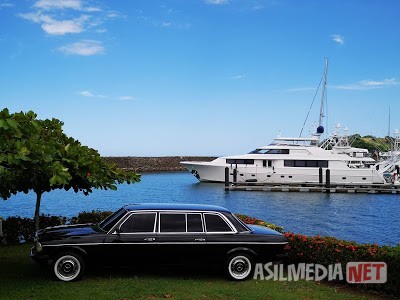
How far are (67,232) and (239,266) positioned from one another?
4004mm

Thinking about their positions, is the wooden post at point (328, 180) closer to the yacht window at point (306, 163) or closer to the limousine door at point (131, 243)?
the yacht window at point (306, 163)

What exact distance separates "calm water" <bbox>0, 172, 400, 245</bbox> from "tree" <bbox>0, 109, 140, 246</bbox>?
19219 mm

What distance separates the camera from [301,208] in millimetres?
39156

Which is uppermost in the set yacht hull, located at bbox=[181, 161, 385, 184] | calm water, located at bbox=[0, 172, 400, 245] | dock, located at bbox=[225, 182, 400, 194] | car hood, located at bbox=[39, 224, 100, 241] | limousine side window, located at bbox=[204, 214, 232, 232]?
yacht hull, located at bbox=[181, 161, 385, 184]

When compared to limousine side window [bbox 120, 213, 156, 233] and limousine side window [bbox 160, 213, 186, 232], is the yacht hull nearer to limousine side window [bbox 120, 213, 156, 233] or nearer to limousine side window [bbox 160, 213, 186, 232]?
limousine side window [bbox 160, 213, 186, 232]

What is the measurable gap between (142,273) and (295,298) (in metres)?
3.66

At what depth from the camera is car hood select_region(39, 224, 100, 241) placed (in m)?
9.97

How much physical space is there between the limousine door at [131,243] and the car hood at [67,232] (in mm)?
562

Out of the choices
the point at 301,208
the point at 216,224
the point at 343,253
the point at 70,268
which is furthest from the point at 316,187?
the point at 70,268

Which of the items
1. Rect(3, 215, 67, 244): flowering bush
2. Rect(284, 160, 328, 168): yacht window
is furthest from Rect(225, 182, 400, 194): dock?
Rect(3, 215, 67, 244): flowering bush

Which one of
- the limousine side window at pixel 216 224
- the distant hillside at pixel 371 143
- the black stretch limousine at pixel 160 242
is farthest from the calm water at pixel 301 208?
the distant hillside at pixel 371 143

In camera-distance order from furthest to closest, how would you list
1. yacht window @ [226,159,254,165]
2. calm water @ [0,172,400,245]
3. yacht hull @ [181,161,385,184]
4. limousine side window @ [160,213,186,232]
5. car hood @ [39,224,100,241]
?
yacht window @ [226,159,254,165] → yacht hull @ [181,161,385,184] → calm water @ [0,172,400,245] → limousine side window @ [160,213,186,232] → car hood @ [39,224,100,241]

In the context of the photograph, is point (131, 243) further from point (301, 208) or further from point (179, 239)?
point (301, 208)

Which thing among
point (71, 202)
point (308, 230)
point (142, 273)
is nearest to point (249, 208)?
point (308, 230)
